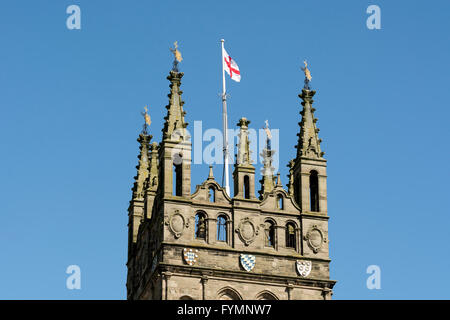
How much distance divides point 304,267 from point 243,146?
27.7ft

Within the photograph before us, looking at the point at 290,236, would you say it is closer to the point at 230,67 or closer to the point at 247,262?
the point at 247,262

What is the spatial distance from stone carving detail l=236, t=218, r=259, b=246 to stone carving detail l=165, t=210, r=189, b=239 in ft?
11.1

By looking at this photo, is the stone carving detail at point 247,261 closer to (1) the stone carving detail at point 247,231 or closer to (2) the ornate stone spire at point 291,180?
(1) the stone carving detail at point 247,231

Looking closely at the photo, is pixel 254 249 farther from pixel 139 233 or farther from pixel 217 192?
pixel 139 233

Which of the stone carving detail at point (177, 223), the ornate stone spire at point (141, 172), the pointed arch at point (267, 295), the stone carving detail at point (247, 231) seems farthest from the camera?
the ornate stone spire at point (141, 172)

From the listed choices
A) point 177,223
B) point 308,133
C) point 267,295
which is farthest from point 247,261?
point 308,133

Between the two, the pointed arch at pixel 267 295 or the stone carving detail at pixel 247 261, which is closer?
the pointed arch at pixel 267 295

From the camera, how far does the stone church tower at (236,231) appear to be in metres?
83.2

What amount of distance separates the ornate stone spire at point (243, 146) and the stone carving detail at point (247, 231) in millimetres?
3849

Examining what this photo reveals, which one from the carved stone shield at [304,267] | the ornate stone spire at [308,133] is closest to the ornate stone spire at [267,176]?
the ornate stone spire at [308,133]

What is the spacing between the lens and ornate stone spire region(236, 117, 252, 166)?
287 feet

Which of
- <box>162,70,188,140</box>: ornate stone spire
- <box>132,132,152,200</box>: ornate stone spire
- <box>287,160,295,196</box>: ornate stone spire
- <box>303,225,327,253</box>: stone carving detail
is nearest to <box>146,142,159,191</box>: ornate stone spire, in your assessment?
<box>132,132,152,200</box>: ornate stone spire

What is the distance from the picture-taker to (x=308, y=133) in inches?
3541
